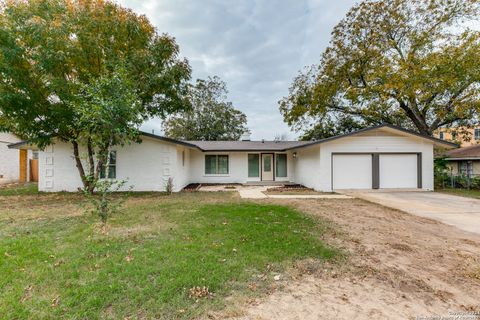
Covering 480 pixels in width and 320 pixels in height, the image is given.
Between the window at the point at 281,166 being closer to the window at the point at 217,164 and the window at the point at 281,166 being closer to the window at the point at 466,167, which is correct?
the window at the point at 217,164

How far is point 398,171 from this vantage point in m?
12.0

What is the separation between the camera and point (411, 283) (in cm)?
300

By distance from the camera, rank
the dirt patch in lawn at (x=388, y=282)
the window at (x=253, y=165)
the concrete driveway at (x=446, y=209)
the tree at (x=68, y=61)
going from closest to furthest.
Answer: the dirt patch in lawn at (x=388, y=282) → the concrete driveway at (x=446, y=209) → the tree at (x=68, y=61) → the window at (x=253, y=165)

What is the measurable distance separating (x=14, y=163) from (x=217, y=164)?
13471 millimetres

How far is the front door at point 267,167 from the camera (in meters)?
15.6

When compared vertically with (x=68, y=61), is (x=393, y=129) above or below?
below

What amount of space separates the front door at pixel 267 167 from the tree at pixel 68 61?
7669 millimetres

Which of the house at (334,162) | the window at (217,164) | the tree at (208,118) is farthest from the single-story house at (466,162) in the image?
the tree at (208,118)

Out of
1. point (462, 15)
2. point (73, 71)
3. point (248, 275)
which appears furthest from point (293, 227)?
point (462, 15)

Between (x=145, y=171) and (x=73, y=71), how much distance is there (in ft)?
16.9

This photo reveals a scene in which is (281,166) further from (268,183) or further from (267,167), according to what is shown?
(268,183)

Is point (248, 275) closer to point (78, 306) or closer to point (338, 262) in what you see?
point (338, 262)

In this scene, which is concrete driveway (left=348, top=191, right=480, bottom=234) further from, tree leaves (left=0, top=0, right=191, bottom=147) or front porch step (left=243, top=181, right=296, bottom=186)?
tree leaves (left=0, top=0, right=191, bottom=147)

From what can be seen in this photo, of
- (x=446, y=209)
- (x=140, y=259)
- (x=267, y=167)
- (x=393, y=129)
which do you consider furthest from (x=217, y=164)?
(x=140, y=259)
